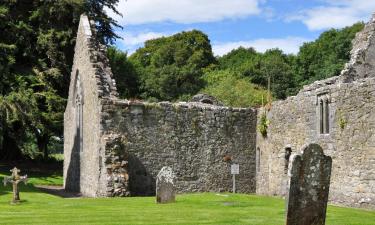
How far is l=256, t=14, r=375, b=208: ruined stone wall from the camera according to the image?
17.5m

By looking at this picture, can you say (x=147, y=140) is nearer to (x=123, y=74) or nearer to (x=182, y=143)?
(x=182, y=143)

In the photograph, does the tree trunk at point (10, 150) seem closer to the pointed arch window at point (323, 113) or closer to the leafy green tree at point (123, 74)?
the leafy green tree at point (123, 74)

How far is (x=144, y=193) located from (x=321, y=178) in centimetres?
1256

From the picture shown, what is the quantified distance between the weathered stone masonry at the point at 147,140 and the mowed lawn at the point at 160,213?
135 inches

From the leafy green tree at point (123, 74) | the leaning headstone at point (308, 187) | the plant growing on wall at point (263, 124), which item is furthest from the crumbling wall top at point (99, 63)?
the leafy green tree at point (123, 74)

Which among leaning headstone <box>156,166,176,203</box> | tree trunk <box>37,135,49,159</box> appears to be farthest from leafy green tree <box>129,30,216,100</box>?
leaning headstone <box>156,166,176,203</box>

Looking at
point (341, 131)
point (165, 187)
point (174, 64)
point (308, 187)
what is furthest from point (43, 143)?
point (308, 187)

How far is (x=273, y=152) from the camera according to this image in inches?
920

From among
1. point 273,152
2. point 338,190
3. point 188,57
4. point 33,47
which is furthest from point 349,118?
point 188,57

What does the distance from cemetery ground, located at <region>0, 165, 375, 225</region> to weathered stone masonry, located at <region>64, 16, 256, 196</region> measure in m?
3.45

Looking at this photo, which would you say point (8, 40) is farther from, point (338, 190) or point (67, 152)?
point (338, 190)

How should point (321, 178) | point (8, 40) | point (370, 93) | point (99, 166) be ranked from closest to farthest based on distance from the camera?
point (321, 178)
point (370, 93)
point (99, 166)
point (8, 40)

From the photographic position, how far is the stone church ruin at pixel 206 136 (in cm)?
1906

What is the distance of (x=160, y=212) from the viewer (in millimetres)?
14570
